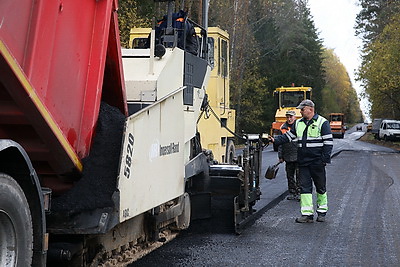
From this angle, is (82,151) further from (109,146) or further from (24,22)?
(24,22)

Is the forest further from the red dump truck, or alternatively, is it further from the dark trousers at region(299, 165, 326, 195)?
the red dump truck

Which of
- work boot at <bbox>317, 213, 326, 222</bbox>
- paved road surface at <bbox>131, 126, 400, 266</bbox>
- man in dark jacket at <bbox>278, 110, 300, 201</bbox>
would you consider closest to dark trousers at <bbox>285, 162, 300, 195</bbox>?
man in dark jacket at <bbox>278, 110, 300, 201</bbox>

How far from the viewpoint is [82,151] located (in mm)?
4492

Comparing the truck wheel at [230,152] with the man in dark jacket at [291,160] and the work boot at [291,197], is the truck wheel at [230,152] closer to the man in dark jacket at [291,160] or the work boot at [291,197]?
the man in dark jacket at [291,160]

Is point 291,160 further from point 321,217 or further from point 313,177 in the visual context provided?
point 321,217

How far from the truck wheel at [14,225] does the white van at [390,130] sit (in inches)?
1848

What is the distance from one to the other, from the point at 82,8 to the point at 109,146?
1.10m

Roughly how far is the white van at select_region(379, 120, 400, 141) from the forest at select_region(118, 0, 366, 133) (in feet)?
11.9

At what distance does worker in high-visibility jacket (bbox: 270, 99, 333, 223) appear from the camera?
9117mm

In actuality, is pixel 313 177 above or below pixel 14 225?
below

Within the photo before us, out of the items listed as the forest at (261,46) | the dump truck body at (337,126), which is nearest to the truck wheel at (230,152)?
the forest at (261,46)

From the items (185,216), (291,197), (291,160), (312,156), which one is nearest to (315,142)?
(312,156)

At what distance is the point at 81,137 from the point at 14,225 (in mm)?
1047

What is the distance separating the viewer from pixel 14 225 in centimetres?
353
